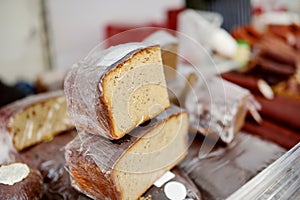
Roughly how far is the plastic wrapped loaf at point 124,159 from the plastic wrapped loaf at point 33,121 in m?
0.29

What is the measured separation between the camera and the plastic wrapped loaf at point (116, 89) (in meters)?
0.64

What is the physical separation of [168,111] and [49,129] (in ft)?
1.44

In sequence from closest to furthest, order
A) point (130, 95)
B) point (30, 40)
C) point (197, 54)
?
1. point (130, 95)
2. point (197, 54)
3. point (30, 40)

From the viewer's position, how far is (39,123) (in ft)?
3.23

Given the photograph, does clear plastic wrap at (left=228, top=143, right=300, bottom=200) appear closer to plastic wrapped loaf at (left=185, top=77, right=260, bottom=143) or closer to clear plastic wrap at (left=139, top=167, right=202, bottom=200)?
clear plastic wrap at (left=139, top=167, right=202, bottom=200)

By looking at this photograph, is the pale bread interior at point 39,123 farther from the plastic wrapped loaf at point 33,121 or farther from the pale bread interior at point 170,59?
the pale bread interior at point 170,59

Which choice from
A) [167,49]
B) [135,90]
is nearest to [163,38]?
[167,49]

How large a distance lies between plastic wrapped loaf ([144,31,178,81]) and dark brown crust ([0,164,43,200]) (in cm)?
39

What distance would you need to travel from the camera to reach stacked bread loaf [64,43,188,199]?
0.64 m

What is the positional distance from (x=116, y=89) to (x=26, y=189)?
301 millimetres

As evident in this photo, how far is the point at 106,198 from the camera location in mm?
693

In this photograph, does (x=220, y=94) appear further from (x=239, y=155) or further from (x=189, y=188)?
(x=189, y=188)

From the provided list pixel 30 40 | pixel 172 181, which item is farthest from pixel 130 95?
pixel 30 40

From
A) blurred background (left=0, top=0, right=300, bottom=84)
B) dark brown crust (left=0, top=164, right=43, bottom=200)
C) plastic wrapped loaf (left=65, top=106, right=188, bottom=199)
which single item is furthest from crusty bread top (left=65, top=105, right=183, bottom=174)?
blurred background (left=0, top=0, right=300, bottom=84)
